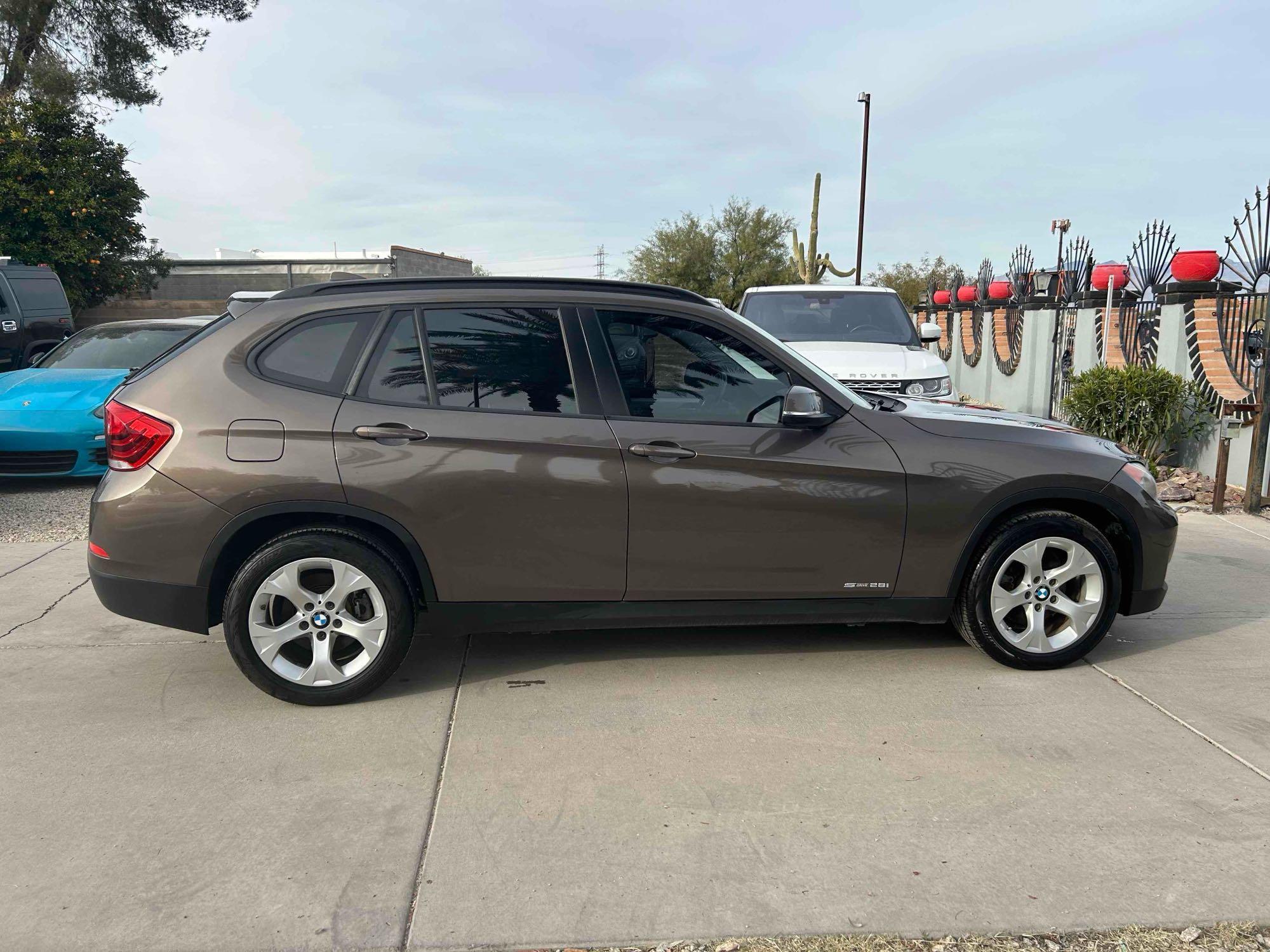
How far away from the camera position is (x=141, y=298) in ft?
79.2

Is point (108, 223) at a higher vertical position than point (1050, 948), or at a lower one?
higher

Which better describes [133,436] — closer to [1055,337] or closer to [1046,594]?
[1046,594]

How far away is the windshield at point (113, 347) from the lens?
9.67m

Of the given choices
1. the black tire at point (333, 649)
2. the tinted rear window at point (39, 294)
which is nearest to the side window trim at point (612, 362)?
the black tire at point (333, 649)

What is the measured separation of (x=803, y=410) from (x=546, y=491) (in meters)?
1.08

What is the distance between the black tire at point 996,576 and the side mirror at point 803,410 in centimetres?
94

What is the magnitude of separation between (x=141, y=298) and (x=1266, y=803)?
25478 millimetres

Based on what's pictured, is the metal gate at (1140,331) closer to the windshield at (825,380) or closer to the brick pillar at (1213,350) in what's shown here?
the brick pillar at (1213,350)

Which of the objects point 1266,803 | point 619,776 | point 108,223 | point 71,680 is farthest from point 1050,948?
point 108,223

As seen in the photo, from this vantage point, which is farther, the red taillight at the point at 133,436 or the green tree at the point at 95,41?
the green tree at the point at 95,41

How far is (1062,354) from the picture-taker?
47.4ft

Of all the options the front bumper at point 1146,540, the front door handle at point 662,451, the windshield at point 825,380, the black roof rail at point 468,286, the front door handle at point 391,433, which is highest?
the black roof rail at point 468,286

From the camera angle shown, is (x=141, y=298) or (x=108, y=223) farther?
(x=141, y=298)

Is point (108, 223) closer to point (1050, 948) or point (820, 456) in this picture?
point (820, 456)
